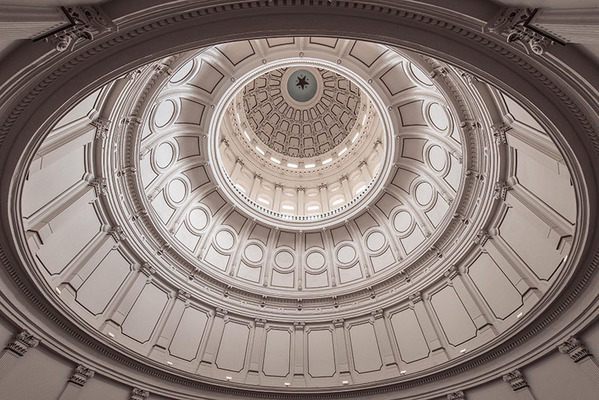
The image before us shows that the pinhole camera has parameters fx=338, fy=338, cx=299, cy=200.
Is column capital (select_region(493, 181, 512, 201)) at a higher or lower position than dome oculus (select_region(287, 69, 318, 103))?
lower

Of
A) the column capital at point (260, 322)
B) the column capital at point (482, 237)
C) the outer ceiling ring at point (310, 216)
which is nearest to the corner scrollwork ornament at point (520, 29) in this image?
the column capital at point (482, 237)

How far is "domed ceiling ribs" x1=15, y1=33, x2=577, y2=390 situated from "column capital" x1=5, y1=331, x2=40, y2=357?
1.54 metres

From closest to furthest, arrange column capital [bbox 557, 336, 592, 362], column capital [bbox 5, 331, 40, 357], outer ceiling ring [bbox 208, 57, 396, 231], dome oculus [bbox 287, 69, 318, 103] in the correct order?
column capital [bbox 557, 336, 592, 362] → column capital [bbox 5, 331, 40, 357] → outer ceiling ring [bbox 208, 57, 396, 231] → dome oculus [bbox 287, 69, 318, 103]

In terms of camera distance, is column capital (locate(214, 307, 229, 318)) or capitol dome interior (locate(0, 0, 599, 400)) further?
column capital (locate(214, 307, 229, 318))

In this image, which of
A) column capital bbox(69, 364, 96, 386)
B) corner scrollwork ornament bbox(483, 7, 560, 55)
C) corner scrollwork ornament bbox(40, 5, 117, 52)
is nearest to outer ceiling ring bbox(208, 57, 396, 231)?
column capital bbox(69, 364, 96, 386)

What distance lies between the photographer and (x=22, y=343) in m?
10.3

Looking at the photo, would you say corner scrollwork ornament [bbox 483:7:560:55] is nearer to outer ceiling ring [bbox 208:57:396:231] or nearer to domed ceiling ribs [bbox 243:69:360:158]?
outer ceiling ring [bbox 208:57:396:231]

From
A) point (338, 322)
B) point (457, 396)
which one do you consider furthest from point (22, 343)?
point (457, 396)

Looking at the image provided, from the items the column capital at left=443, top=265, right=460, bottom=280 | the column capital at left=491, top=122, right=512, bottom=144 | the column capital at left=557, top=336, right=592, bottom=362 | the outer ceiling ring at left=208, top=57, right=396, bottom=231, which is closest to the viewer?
the column capital at left=557, top=336, right=592, bottom=362

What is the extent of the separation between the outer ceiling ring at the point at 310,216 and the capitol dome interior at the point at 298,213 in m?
0.13

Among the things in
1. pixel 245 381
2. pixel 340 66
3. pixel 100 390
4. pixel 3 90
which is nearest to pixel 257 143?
pixel 340 66

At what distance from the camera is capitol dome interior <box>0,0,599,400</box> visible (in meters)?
6.89

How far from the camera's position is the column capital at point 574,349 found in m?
9.91

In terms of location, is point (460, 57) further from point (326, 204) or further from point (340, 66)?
point (326, 204)
